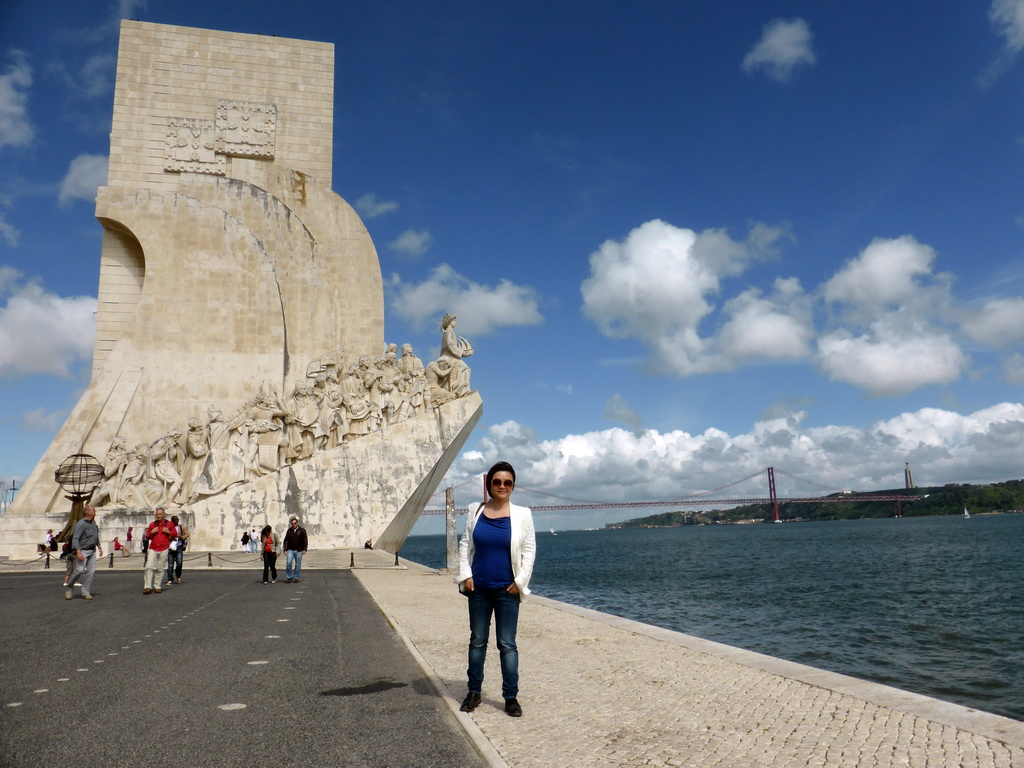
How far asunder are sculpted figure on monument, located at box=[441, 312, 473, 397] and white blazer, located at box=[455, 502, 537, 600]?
41.5ft

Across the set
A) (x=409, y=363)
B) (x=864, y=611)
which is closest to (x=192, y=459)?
(x=409, y=363)

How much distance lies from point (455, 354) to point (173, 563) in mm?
7811

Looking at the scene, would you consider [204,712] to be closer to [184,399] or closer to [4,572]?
[4,572]

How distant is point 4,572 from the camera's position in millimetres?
11141

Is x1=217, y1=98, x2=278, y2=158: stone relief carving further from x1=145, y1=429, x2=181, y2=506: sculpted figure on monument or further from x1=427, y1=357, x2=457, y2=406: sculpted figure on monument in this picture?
x1=145, y1=429, x2=181, y2=506: sculpted figure on monument

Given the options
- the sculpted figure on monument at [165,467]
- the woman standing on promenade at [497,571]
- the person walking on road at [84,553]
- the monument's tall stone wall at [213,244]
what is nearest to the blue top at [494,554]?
the woman standing on promenade at [497,571]

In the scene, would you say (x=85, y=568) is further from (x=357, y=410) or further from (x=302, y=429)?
(x=357, y=410)

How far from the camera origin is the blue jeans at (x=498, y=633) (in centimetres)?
296

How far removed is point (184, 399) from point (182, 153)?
21.1ft

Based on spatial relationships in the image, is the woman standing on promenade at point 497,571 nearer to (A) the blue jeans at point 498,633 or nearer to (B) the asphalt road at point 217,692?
(A) the blue jeans at point 498,633

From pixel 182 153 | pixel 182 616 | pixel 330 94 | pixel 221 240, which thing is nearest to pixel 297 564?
pixel 182 616

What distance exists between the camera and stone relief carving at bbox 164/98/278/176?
18.7 meters

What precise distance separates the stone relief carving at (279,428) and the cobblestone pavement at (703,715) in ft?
35.6

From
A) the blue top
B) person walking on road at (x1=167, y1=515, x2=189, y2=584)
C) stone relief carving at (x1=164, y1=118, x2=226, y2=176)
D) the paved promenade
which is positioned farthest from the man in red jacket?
stone relief carving at (x1=164, y1=118, x2=226, y2=176)
